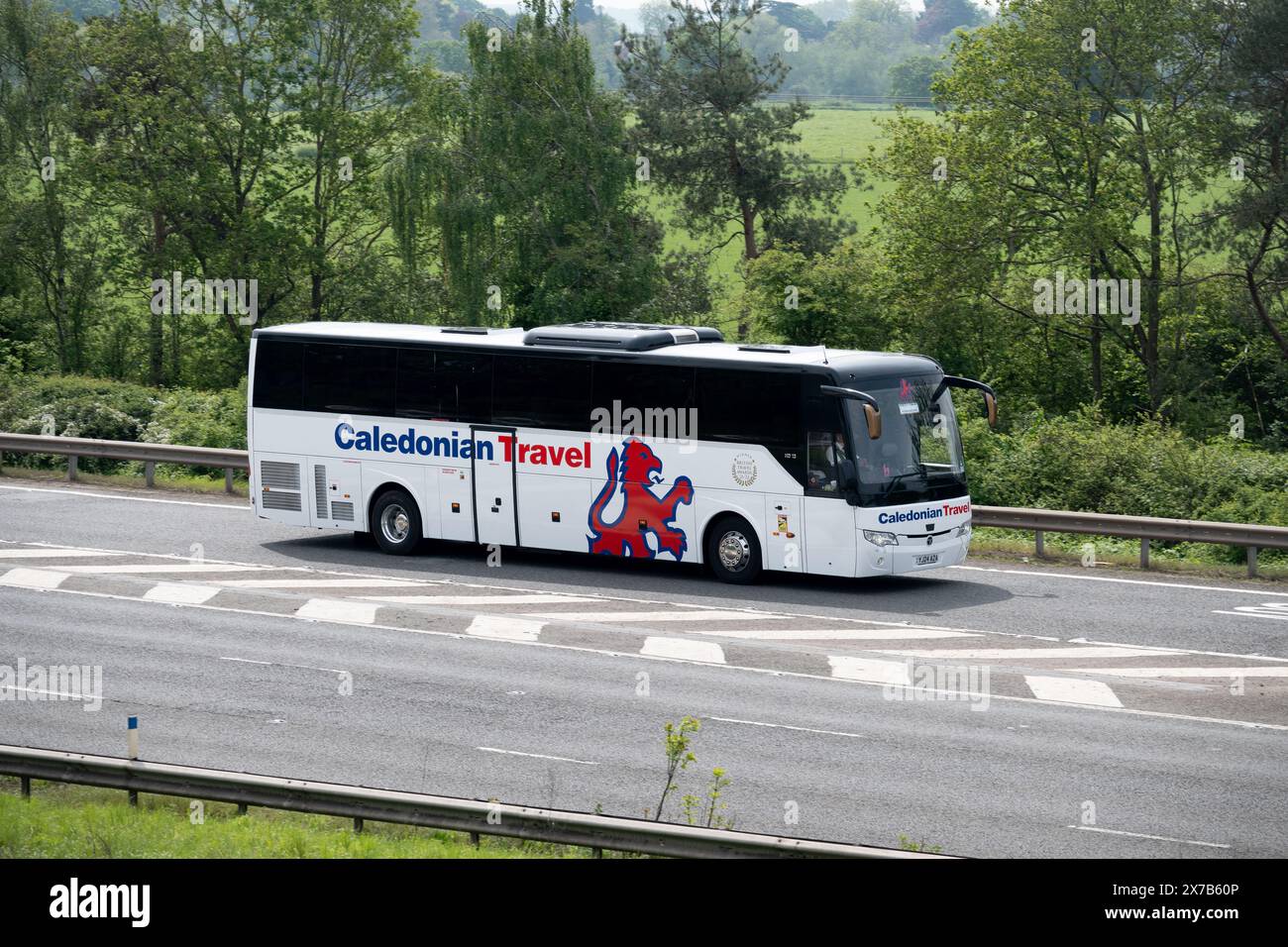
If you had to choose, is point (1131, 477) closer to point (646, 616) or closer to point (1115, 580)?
point (1115, 580)

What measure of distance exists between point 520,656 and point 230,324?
36.9 m

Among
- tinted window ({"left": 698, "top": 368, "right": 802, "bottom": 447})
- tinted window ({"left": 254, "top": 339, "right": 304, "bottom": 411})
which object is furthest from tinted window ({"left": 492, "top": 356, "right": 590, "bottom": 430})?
tinted window ({"left": 254, "top": 339, "right": 304, "bottom": 411})

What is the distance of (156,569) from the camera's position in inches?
869

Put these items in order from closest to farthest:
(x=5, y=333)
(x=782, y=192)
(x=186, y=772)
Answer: (x=186, y=772), (x=5, y=333), (x=782, y=192)

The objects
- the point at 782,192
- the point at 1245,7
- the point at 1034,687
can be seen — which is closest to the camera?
the point at 1034,687

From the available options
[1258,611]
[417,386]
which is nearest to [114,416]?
[417,386]

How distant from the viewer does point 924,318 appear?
142ft

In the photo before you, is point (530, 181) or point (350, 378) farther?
point (530, 181)

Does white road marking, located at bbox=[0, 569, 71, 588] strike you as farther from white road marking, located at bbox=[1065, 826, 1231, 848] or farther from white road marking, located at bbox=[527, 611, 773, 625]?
white road marking, located at bbox=[1065, 826, 1231, 848]

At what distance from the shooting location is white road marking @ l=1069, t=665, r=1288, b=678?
16516 mm

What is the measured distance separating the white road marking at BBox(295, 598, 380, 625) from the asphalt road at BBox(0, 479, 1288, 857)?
0.28 ft

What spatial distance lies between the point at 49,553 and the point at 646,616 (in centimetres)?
917
